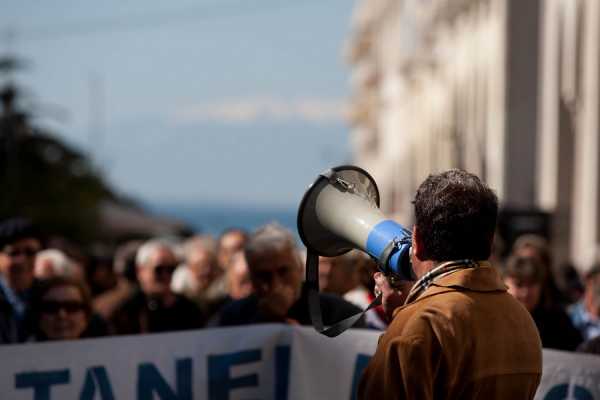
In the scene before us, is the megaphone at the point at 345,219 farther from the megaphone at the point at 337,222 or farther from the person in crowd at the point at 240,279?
the person in crowd at the point at 240,279

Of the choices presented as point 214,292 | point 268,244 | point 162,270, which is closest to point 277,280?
point 268,244


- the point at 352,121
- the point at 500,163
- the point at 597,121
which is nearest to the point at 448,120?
the point at 500,163

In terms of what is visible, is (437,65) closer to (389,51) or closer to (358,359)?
(389,51)

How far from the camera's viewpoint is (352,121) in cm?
9256

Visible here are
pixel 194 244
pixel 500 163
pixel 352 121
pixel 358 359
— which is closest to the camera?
pixel 358 359

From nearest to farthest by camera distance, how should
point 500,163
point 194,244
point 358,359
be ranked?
point 358,359, point 194,244, point 500,163

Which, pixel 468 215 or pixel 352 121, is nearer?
pixel 468 215

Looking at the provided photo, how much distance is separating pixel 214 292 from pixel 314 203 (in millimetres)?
6595

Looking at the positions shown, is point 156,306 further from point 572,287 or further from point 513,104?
point 513,104

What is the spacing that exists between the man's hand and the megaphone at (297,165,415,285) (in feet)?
0.15

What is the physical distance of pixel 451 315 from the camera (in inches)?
136

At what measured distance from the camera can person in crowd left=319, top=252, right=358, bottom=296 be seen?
24.7 ft

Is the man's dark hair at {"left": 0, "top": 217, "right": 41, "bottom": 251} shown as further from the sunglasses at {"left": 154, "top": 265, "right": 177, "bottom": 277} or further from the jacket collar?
the jacket collar

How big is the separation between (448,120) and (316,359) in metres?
36.6
